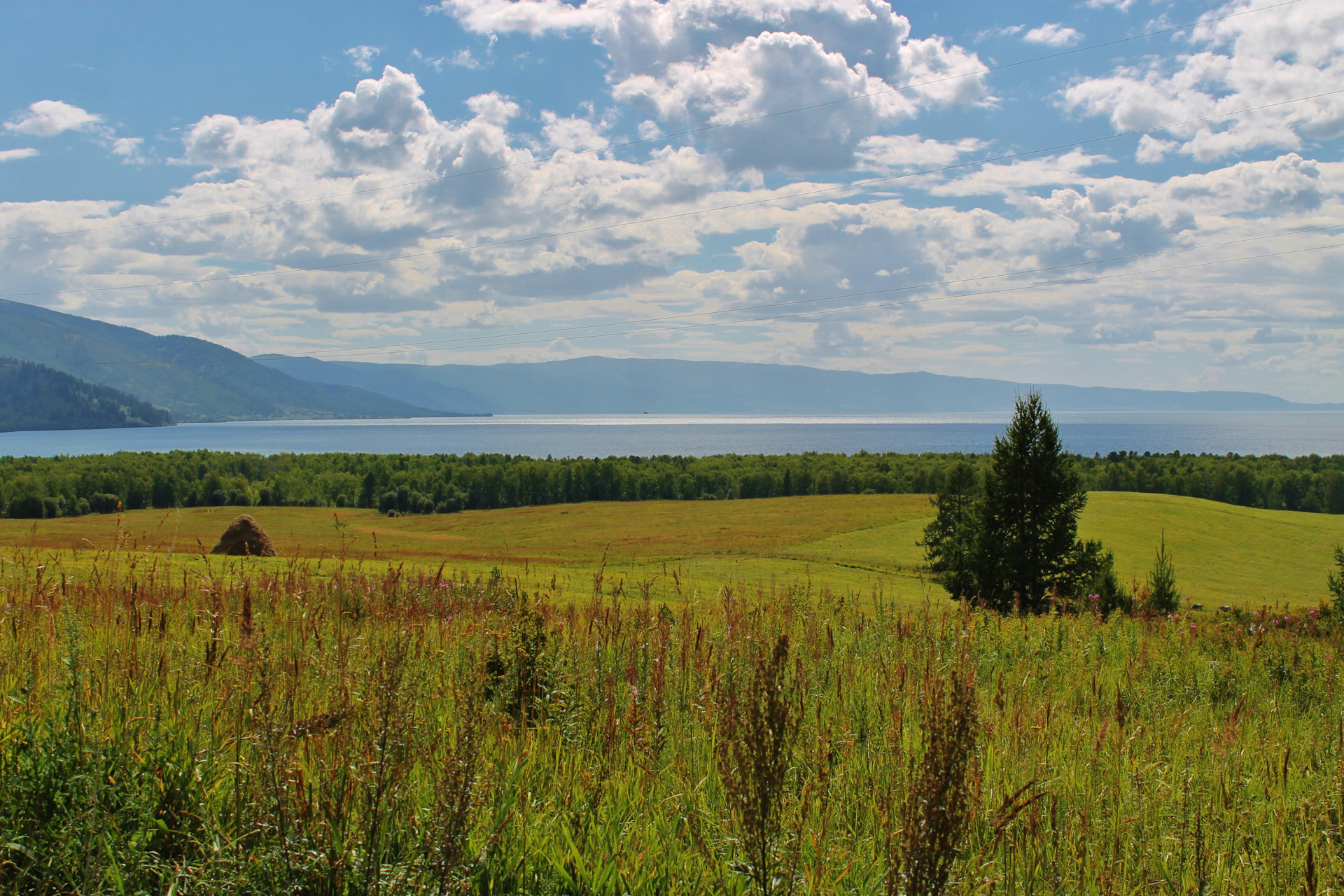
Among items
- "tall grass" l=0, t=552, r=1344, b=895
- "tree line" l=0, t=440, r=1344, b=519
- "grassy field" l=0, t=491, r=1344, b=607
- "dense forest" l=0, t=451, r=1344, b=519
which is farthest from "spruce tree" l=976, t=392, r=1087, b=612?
"tree line" l=0, t=440, r=1344, b=519

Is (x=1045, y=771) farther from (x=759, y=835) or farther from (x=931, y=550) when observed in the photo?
(x=931, y=550)

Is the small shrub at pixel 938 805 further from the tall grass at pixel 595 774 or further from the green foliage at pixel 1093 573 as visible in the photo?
the green foliage at pixel 1093 573

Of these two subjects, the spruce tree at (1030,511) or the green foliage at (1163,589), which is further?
the spruce tree at (1030,511)

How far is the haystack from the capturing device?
24.9m

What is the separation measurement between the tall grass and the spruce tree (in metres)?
25.4

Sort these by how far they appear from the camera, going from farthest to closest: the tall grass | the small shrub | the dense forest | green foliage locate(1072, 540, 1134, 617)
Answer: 1. the dense forest
2. green foliage locate(1072, 540, 1134, 617)
3. the tall grass
4. the small shrub

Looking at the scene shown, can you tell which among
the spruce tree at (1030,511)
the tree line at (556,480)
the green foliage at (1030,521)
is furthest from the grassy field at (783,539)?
the tree line at (556,480)

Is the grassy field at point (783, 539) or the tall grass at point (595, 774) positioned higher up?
the tall grass at point (595, 774)

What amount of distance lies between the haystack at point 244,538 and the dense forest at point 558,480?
95985 millimetres

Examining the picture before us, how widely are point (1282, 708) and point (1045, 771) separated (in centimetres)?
402

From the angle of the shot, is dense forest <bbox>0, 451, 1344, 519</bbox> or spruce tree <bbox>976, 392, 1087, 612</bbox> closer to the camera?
spruce tree <bbox>976, 392, 1087, 612</bbox>

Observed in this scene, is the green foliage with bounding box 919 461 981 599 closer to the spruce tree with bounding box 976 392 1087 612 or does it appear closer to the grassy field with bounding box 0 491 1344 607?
the spruce tree with bounding box 976 392 1087 612

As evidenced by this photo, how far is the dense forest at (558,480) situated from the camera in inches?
4515

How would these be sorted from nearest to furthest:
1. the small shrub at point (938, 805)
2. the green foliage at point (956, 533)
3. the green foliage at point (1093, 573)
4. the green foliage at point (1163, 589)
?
the small shrub at point (938, 805)
the green foliage at point (1163, 589)
the green foliage at point (1093, 573)
the green foliage at point (956, 533)
